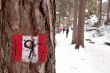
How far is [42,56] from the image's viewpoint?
1549 millimetres

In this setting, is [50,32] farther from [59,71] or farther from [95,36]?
[95,36]

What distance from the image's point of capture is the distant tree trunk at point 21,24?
148cm

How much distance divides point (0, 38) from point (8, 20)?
12 centimetres

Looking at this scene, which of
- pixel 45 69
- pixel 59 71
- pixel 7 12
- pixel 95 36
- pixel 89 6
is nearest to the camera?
pixel 7 12

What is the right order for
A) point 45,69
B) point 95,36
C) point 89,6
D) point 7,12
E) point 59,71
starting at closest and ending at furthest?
point 7,12 < point 45,69 < point 59,71 < point 95,36 < point 89,6

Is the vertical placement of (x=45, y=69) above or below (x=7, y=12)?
below

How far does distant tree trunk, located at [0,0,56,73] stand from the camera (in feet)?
4.84

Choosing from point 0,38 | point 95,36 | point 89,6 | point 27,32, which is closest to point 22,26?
point 27,32

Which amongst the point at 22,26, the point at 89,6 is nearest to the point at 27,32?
the point at 22,26

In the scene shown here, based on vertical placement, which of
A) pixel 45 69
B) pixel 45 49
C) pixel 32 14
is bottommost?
pixel 45 69

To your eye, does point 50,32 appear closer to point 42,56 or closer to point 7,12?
point 42,56

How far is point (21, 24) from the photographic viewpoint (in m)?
1.49

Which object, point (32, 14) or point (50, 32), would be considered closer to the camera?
point (32, 14)

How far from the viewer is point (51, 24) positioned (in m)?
1.62
